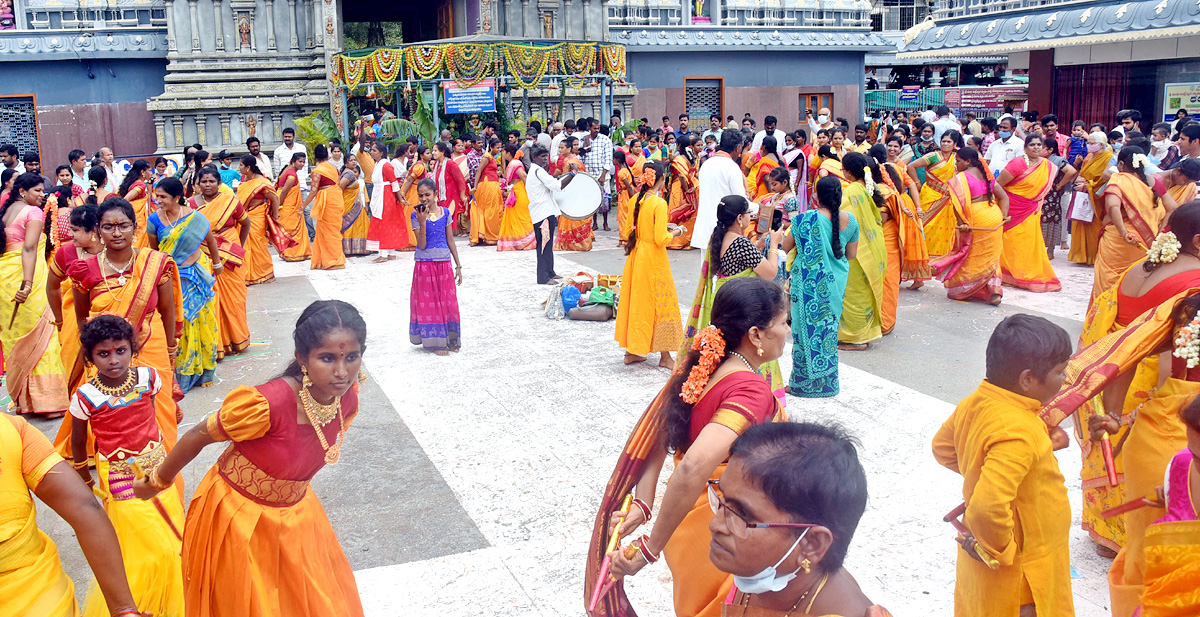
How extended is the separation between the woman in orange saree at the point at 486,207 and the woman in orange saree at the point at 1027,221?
6.54m

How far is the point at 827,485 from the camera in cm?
179

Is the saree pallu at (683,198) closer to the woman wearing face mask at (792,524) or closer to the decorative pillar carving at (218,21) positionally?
the woman wearing face mask at (792,524)

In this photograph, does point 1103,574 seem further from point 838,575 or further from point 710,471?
point 838,575

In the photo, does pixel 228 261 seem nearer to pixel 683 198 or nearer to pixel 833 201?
pixel 833 201

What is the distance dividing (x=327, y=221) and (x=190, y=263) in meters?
5.22

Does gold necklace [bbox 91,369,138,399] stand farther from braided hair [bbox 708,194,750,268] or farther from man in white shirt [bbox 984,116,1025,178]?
man in white shirt [bbox 984,116,1025,178]

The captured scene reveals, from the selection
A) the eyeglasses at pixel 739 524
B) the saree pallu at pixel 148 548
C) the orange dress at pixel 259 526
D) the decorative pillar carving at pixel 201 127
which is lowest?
the saree pallu at pixel 148 548

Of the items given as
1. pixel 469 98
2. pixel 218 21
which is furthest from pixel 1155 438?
pixel 218 21

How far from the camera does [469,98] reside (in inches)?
683

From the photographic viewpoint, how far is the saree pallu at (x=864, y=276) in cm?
727

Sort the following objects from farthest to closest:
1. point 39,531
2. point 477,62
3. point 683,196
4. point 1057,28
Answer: point 1057,28 < point 477,62 < point 683,196 < point 39,531

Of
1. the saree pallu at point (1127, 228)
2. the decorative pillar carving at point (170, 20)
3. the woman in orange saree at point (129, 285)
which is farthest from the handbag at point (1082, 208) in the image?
the decorative pillar carving at point (170, 20)

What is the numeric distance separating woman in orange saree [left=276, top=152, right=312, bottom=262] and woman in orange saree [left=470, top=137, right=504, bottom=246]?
2.21m

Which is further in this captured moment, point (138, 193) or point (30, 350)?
point (138, 193)
